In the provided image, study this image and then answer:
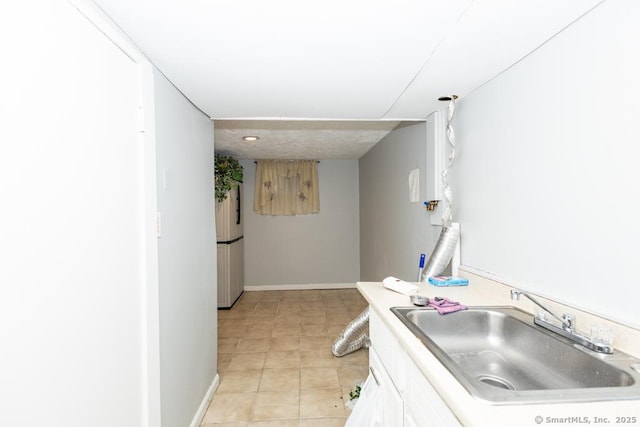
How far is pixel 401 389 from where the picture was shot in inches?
48.1

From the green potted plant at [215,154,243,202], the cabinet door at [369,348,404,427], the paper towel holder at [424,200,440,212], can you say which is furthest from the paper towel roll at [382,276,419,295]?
the green potted plant at [215,154,243,202]

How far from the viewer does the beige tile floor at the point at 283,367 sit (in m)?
2.15

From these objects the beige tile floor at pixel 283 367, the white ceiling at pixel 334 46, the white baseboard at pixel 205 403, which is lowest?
the beige tile floor at pixel 283 367

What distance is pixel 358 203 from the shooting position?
5.47 meters

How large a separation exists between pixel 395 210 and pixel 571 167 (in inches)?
84.9

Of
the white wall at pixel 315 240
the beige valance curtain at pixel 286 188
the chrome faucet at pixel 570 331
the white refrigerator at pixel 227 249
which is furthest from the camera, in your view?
the white wall at pixel 315 240

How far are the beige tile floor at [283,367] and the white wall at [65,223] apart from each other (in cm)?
109

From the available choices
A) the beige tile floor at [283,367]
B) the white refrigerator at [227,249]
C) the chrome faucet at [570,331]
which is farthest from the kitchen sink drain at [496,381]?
the white refrigerator at [227,249]

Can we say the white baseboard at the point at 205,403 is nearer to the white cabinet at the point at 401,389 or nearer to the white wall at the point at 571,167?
the white cabinet at the point at 401,389

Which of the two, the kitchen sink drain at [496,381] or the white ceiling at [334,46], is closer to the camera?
the white ceiling at [334,46]

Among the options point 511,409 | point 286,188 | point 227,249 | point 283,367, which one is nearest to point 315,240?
point 286,188

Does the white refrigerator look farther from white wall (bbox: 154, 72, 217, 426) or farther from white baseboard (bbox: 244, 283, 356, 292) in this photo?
white wall (bbox: 154, 72, 217, 426)

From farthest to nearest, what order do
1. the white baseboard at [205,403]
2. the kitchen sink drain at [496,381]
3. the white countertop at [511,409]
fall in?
the white baseboard at [205,403], the kitchen sink drain at [496,381], the white countertop at [511,409]

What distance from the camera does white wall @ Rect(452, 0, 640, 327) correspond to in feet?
3.27
